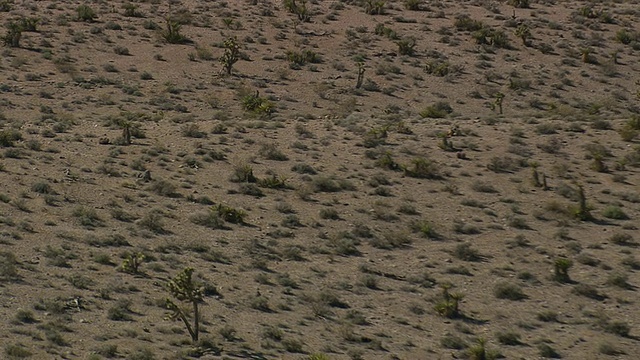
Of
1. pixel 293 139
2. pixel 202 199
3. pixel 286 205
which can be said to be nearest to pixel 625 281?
pixel 286 205

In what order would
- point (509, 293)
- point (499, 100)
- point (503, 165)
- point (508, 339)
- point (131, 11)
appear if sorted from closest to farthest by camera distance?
point (508, 339), point (509, 293), point (503, 165), point (499, 100), point (131, 11)

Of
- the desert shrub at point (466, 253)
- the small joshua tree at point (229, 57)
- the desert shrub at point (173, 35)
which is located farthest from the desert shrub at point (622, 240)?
the desert shrub at point (173, 35)

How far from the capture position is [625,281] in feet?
93.4

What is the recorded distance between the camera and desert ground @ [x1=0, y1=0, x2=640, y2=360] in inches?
984

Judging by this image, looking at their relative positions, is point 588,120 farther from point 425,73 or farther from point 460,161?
point 425,73

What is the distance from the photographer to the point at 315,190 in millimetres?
35281

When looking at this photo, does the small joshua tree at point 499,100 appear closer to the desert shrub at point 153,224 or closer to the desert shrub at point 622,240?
the desert shrub at point 622,240

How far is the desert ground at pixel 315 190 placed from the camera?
82.0 feet

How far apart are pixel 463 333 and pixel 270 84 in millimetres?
28728

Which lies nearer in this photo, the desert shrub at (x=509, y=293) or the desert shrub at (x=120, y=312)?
the desert shrub at (x=120, y=312)

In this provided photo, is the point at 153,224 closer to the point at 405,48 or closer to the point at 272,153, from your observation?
the point at 272,153

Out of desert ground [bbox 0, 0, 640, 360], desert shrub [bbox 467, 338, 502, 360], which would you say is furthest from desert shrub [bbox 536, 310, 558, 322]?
desert shrub [bbox 467, 338, 502, 360]

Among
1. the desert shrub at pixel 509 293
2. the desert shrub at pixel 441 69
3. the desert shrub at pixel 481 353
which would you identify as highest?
the desert shrub at pixel 481 353

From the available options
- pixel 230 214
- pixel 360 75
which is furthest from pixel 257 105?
pixel 230 214
